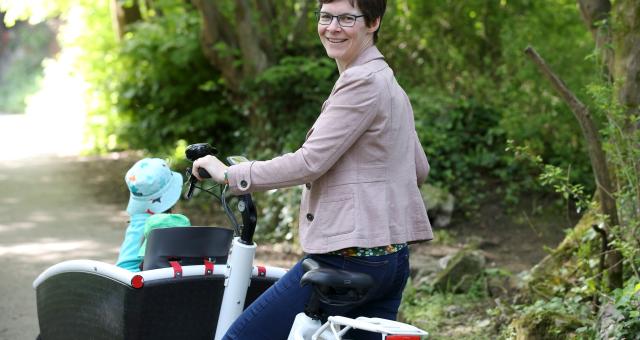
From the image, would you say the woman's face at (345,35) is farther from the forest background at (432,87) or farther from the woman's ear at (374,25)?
the forest background at (432,87)

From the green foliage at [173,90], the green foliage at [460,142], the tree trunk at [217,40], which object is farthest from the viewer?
the green foliage at [173,90]

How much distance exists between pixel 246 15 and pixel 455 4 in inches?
99.1

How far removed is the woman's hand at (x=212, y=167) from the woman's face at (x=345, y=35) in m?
0.52

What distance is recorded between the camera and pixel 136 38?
12000mm

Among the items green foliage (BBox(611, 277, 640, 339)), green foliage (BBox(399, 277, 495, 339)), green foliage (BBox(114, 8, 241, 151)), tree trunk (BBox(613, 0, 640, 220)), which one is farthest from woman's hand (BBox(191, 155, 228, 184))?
green foliage (BBox(114, 8, 241, 151))

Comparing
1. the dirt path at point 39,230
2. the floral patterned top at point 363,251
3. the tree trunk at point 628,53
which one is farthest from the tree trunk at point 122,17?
the floral patterned top at point 363,251

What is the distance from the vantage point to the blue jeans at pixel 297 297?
3107 mm

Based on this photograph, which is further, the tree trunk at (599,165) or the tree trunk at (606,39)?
the tree trunk at (606,39)

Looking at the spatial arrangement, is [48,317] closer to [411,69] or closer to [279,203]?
[279,203]

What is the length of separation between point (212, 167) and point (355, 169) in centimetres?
50

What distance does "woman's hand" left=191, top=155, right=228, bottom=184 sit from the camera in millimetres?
3205

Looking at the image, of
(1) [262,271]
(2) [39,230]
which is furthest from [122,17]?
(1) [262,271]

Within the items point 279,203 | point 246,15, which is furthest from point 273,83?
point 279,203

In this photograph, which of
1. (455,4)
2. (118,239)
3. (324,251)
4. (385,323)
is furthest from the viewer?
(455,4)
